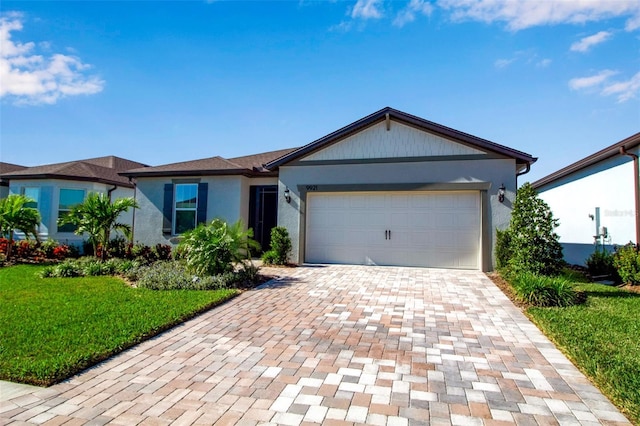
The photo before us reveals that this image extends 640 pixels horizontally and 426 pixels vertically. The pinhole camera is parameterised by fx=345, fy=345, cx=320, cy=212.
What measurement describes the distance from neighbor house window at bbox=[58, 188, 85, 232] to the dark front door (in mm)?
8368

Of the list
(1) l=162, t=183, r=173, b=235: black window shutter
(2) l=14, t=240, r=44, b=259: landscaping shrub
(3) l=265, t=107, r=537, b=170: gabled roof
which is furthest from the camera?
(1) l=162, t=183, r=173, b=235: black window shutter

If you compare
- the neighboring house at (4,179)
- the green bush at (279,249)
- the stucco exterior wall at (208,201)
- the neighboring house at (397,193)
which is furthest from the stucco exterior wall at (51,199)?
the green bush at (279,249)

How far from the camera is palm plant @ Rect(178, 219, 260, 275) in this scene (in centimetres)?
862

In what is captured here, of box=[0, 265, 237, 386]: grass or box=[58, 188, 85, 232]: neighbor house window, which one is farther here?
box=[58, 188, 85, 232]: neighbor house window

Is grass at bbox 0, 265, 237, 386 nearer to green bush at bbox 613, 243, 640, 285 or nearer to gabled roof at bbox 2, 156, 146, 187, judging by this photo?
gabled roof at bbox 2, 156, 146, 187

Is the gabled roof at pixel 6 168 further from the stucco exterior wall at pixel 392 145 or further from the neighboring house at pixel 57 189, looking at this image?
the stucco exterior wall at pixel 392 145

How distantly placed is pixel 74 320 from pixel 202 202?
8709mm

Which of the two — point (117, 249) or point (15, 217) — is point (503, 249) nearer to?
point (117, 249)

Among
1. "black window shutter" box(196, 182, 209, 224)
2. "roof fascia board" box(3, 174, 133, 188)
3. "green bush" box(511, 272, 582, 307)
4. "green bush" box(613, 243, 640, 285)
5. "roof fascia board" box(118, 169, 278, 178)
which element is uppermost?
"roof fascia board" box(118, 169, 278, 178)

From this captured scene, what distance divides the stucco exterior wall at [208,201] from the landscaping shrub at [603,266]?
1078cm

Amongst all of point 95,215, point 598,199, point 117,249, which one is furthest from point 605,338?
point 117,249

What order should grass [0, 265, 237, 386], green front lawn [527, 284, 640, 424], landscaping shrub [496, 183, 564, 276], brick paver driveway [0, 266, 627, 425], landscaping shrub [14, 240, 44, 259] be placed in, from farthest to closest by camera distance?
landscaping shrub [14, 240, 44, 259] → landscaping shrub [496, 183, 564, 276] → grass [0, 265, 237, 386] → green front lawn [527, 284, 640, 424] → brick paver driveway [0, 266, 627, 425]

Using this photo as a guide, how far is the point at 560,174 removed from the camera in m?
13.6

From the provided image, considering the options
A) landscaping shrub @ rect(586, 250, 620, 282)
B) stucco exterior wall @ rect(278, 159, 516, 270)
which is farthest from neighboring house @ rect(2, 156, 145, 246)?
landscaping shrub @ rect(586, 250, 620, 282)
